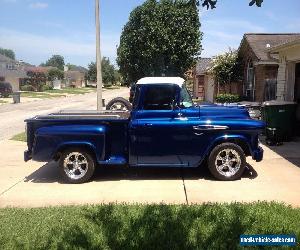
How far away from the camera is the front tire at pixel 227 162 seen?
7.48 m

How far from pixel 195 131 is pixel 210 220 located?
232 cm

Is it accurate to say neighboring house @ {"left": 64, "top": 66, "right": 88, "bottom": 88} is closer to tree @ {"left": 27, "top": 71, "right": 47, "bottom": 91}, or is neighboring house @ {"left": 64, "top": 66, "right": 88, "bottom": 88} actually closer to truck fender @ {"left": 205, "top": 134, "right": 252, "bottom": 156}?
tree @ {"left": 27, "top": 71, "right": 47, "bottom": 91}

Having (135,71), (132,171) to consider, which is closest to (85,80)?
(135,71)

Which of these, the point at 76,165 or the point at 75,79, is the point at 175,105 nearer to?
the point at 76,165

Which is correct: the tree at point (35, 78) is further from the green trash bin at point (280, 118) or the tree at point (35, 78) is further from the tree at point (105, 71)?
the green trash bin at point (280, 118)

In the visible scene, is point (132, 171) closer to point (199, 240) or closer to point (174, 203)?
point (174, 203)

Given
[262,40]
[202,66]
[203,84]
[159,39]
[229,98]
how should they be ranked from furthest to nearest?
[202,66] → [203,84] → [159,39] → [229,98] → [262,40]

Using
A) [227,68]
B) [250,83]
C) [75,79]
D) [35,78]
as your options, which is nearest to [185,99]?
[250,83]

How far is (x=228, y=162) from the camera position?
7598mm

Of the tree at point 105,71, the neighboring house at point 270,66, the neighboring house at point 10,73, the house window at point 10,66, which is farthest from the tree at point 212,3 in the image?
the tree at point 105,71

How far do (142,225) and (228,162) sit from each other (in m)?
2.91

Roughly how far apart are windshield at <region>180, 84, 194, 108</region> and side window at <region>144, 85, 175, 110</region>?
0.21 m

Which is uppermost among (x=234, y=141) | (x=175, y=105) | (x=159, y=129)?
(x=175, y=105)

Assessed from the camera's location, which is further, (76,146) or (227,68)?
(227,68)
